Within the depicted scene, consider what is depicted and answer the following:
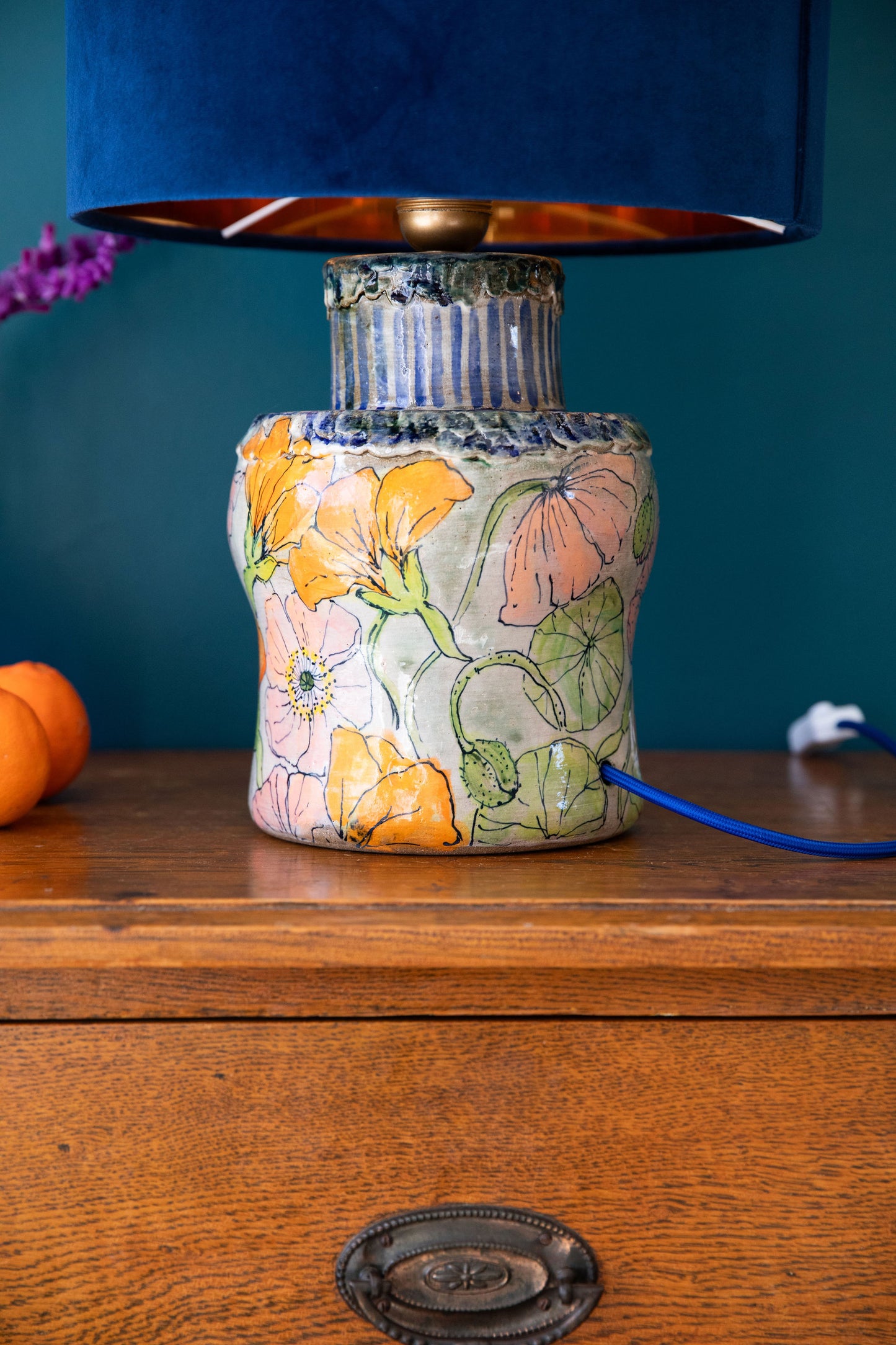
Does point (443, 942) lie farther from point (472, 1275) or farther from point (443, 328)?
point (443, 328)

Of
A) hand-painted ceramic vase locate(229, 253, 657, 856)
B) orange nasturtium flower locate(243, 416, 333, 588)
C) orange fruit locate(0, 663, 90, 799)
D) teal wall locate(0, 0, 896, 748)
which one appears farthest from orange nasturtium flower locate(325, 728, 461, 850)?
teal wall locate(0, 0, 896, 748)

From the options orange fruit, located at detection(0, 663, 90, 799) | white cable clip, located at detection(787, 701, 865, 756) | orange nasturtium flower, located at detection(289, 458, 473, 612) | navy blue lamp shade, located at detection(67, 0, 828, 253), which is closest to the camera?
navy blue lamp shade, located at detection(67, 0, 828, 253)

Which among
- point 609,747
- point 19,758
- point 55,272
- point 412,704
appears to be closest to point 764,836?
point 609,747

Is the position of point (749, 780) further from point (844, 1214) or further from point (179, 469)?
point (179, 469)

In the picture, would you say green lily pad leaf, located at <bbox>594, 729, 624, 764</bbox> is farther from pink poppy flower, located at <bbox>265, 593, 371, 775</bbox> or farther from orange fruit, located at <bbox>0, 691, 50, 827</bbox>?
orange fruit, located at <bbox>0, 691, 50, 827</bbox>

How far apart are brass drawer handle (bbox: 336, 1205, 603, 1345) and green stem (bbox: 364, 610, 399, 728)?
0.79 feet

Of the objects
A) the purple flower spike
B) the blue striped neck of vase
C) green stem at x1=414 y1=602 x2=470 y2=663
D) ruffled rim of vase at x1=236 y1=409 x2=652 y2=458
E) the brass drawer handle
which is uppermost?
the purple flower spike

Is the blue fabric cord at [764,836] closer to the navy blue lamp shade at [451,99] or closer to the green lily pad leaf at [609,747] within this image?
the green lily pad leaf at [609,747]

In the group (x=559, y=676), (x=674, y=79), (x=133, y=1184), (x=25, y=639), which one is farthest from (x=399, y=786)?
(x=25, y=639)

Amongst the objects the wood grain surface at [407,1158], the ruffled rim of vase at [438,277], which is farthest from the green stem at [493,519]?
the wood grain surface at [407,1158]

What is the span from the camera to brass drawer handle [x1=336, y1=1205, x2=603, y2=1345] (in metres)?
0.57

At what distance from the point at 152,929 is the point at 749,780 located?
46cm

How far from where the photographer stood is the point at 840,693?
1016 mm

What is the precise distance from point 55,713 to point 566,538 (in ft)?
1.13
